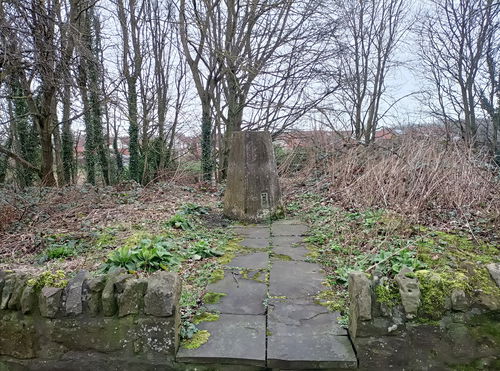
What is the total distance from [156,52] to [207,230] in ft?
33.1

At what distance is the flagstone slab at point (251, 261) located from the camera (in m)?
3.94

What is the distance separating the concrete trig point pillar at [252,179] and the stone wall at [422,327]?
3.88m

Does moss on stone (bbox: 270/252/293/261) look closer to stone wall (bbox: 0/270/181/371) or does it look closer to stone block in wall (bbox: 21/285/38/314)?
stone wall (bbox: 0/270/181/371)

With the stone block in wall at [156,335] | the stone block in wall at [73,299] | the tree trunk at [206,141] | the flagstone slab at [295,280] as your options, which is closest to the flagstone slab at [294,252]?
the flagstone slab at [295,280]

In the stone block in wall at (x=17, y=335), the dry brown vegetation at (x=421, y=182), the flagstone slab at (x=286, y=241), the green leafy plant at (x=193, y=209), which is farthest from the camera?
the green leafy plant at (x=193, y=209)

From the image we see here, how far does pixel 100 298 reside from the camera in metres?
2.46

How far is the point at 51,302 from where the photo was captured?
Answer: 2.46 meters


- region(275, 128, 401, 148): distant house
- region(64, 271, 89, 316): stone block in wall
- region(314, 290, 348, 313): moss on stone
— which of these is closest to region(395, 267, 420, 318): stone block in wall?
region(314, 290, 348, 313): moss on stone

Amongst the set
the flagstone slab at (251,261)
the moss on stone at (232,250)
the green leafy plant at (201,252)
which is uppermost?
the green leafy plant at (201,252)

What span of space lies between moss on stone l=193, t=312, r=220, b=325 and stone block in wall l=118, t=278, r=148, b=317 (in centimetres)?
52

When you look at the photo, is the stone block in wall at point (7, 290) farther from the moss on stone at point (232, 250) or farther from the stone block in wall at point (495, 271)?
the stone block in wall at point (495, 271)

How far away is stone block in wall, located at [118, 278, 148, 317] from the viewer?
2391 millimetres

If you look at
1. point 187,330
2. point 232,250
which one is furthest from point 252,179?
point 187,330

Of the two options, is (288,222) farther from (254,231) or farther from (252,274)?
(252,274)
